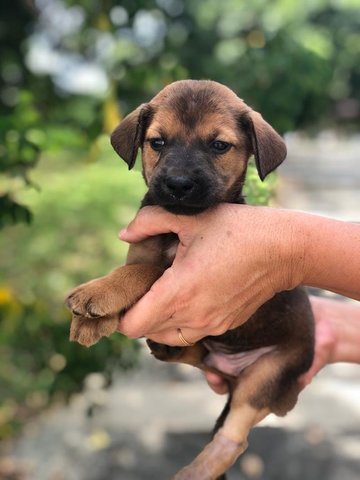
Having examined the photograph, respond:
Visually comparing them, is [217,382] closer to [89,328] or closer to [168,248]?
[168,248]

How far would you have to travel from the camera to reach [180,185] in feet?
7.88

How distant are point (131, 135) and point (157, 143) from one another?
13 centimetres

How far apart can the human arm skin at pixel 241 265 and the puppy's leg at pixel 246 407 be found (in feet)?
1.33

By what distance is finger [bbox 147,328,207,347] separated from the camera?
259 cm

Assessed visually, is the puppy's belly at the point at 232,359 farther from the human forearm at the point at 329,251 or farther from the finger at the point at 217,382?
the human forearm at the point at 329,251

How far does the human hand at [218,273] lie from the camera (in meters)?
2.45

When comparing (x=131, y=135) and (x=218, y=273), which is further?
Result: (x=131, y=135)

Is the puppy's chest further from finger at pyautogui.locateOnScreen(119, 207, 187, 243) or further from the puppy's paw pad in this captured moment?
the puppy's paw pad

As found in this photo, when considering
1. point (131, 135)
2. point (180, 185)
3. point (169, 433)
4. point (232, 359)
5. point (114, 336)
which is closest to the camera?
point (180, 185)

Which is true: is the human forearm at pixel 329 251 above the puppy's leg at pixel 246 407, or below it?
above

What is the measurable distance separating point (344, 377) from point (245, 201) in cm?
454

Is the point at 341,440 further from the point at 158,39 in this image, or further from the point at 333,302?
the point at 158,39

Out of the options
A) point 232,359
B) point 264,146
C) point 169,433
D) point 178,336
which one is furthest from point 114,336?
point 264,146

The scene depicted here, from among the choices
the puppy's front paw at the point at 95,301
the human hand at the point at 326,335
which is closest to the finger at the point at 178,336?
the puppy's front paw at the point at 95,301
